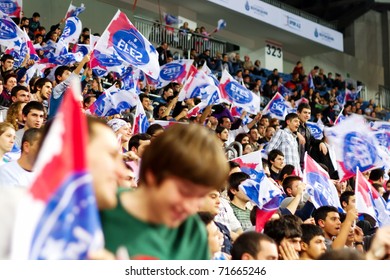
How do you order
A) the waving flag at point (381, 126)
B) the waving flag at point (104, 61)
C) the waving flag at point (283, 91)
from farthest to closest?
the waving flag at point (283, 91) → the waving flag at point (381, 126) → the waving flag at point (104, 61)

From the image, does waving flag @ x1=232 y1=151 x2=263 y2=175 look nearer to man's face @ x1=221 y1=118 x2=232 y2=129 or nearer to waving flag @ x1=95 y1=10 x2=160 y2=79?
waving flag @ x1=95 y1=10 x2=160 y2=79

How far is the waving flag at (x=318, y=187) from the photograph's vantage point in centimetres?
570

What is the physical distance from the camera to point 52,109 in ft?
20.0

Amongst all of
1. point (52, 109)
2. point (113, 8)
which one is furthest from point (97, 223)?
point (113, 8)

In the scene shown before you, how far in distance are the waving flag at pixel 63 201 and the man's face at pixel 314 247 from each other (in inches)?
115

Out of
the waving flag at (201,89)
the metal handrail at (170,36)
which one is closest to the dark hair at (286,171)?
the waving flag at (201,89)

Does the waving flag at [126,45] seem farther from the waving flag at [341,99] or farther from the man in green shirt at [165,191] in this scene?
the waving flag at [341,99]

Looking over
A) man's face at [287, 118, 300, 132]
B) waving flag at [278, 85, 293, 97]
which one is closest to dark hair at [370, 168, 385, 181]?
man's face at [287, 118, 300, 132]

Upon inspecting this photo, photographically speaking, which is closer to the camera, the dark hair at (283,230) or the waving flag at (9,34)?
the dark hair at (283,230)

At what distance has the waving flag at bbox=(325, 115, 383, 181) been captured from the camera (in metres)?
5.37

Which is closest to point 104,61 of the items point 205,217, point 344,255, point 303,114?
point 303,114

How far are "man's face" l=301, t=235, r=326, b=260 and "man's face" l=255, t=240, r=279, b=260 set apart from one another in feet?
3.71
